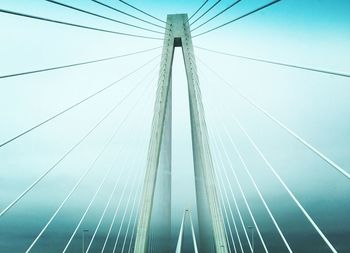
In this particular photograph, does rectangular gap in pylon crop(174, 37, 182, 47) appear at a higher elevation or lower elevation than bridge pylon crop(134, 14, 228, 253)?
higher

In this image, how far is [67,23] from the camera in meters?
6.20

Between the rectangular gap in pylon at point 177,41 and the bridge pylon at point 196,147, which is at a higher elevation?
the rectangular gap in pylon at point 177,41

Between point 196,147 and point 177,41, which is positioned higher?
point 177,41

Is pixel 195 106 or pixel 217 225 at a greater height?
pixel 195 106

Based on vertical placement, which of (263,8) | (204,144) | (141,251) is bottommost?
(141,251)

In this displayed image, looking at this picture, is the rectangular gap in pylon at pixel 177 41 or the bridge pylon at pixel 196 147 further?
the rectangular gap in pylon at pixel 177 41

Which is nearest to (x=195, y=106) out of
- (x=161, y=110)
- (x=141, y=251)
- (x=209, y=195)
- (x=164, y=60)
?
(x=161, y=110)

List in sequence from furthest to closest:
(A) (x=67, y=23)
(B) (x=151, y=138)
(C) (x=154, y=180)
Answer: (B) (x=151, y=138) < (C) (x=154, y=180) < (A) (x=67, y=23)

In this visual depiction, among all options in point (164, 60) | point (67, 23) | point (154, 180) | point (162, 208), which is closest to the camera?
point (67, 23)

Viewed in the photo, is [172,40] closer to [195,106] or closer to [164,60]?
[164,60]

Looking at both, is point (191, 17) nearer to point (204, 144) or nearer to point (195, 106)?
point (195, 106)

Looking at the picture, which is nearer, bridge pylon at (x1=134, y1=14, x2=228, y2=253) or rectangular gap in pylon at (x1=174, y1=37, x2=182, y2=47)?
bridge pylon at (x1=134, y1=14, x2=228, y2=253)

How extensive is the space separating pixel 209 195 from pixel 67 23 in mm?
5140

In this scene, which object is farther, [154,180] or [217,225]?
[154,180]
